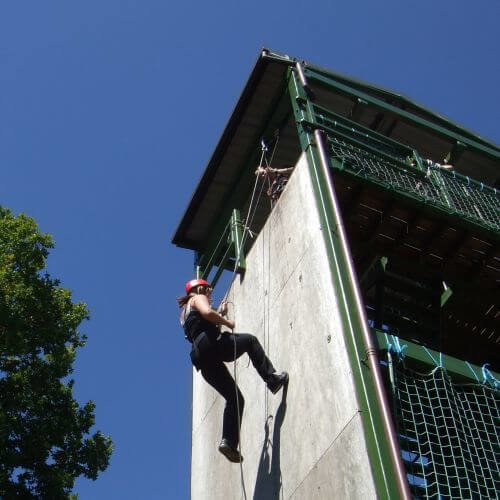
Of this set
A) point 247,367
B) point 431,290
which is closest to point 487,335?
point 431,290

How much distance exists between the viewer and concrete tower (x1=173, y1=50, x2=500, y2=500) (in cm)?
523

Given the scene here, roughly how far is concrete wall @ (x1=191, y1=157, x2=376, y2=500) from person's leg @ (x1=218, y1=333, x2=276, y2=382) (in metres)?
0.19

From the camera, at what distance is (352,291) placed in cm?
570

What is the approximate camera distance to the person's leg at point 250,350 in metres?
6.41

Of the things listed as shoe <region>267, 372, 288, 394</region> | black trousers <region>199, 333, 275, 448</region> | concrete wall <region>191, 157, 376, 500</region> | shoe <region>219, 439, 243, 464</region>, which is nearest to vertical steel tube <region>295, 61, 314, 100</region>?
concrete wall <region>191, 157, 376, 500</region>

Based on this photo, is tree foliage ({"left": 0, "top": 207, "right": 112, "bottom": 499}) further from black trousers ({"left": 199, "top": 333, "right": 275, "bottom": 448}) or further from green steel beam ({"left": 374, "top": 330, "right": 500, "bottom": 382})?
green steel beam ({"left": 374, "top": 330, "right": 500, "bottom": 382})

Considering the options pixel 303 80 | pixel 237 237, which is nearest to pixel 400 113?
pixel 303 80

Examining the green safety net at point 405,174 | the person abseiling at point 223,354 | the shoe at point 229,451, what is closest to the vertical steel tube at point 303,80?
the green safety net at point 405,174

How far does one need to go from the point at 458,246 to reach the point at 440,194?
719mm

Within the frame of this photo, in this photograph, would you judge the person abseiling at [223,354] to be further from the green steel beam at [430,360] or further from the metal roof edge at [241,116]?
the metal roof edge at [241,116]

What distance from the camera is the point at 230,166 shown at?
10.9 meters

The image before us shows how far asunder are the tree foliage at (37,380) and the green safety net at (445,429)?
18.8 ft

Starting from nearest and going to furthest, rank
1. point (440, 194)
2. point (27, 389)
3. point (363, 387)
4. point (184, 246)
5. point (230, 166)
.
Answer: point (363, 387), point (440, 194), point (27, 389), point (230, 166), point (184, 246)

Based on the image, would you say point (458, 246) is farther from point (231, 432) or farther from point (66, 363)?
point (66, 363)
